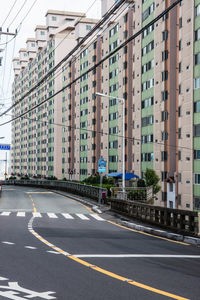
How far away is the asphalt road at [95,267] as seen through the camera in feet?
24.5

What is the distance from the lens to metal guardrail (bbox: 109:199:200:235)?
1570 cm

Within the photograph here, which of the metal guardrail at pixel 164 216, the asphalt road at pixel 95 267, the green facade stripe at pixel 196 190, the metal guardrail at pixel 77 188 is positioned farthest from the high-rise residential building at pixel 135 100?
the asphalt road at pixel 95 267

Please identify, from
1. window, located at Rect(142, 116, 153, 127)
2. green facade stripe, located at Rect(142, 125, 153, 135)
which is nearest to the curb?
green facade stripe, located at Rect(142, 125, 153, 135)

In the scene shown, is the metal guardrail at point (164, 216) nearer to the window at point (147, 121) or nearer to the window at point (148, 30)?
the window at point (147, 121)

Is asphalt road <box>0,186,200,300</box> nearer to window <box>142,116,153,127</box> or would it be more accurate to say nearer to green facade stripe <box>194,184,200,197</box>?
green facade stripe <box>194,184,200,197</box>

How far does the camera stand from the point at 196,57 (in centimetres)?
4809

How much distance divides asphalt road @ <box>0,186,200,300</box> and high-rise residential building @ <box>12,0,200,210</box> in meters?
9.10

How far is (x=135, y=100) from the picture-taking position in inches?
2549

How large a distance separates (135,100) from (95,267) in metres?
56.4

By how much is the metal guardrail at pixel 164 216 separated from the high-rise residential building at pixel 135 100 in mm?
7356

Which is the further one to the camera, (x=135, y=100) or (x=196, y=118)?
(x=135, y=100)

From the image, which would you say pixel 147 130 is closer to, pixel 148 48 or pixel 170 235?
pixel 148 48

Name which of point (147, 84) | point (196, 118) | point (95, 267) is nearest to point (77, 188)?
point (196, 118)

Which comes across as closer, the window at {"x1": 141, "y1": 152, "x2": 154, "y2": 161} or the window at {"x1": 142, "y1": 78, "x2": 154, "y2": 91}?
the window at {"x1": 141, "y1": 152, "x2": 154, "y2": 161}
